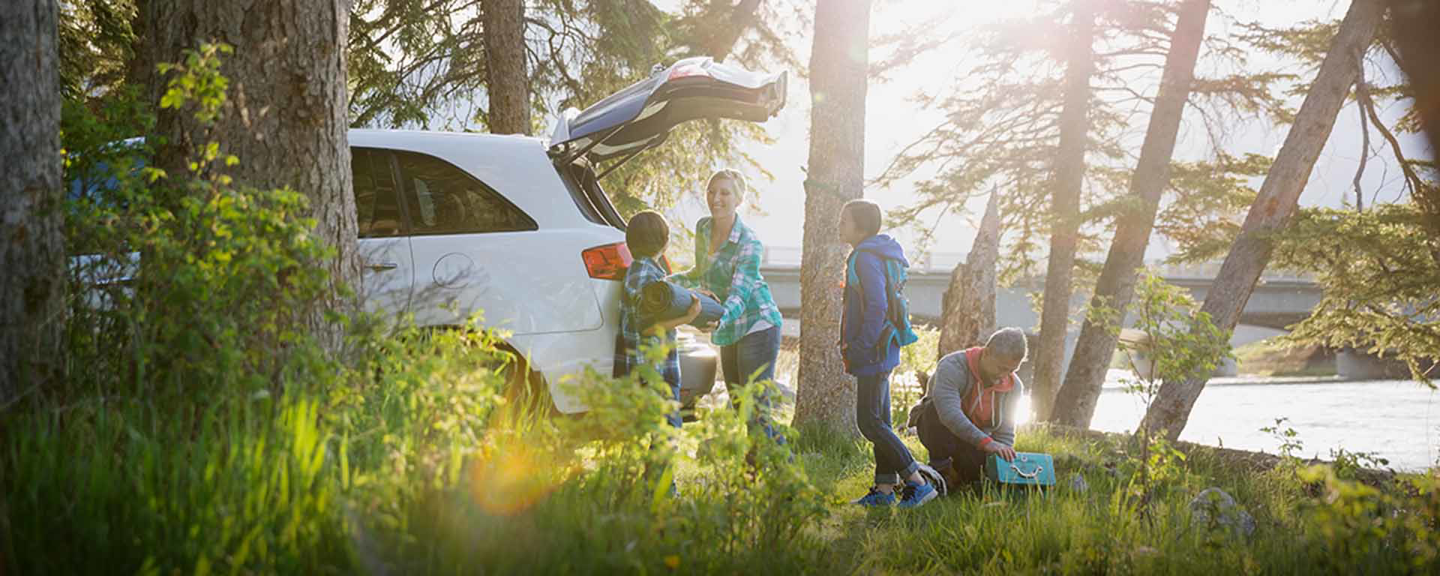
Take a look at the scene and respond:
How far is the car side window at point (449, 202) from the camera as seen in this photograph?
4.15 m

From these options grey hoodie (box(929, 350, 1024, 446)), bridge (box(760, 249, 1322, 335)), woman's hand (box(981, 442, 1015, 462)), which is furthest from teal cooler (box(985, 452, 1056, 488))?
bridge (box(760, 249, 1322, 335))

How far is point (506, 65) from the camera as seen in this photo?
26.8ft

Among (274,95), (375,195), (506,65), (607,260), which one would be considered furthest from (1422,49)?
(506,65)

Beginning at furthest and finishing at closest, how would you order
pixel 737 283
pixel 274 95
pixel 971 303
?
pixel 971 303, pixel 737 283, pixel 274 95

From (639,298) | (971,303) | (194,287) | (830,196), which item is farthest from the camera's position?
(971,303)

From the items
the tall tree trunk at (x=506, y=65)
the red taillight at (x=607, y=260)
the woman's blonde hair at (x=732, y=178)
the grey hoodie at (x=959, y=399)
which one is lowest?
the grey hoodie at (x=959, y=399)

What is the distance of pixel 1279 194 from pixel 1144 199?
1.90 meters

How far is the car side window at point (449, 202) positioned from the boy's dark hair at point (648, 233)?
2.01ft

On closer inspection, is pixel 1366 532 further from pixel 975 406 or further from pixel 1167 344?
pixel 975 406

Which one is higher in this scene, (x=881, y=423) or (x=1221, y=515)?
(x=881, y=423)

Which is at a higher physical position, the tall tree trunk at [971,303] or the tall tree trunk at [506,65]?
the tall tree trunk at [506,65]

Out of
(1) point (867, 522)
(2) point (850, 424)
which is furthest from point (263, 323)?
(2) point (850, 424)

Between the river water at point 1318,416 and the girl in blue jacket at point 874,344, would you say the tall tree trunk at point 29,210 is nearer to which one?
the girl in blue jacket at point 874,344

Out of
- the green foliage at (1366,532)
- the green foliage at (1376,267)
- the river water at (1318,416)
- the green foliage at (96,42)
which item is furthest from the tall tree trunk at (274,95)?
the river water at (1318,416)
